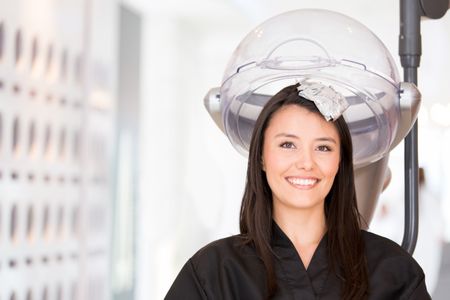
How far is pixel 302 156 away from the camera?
1.26 meters

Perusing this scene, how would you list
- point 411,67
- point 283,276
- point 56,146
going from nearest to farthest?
point 283,276 → point 411,67 → point 56,146

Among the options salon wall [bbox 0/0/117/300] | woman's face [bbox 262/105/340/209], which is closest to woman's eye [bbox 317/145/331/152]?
woman's face [bbox 262/105/340/209]

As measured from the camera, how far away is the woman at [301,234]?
4.07ft

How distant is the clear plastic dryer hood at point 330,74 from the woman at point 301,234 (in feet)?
0.18

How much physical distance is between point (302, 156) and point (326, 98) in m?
0.10

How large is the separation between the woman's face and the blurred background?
151cm

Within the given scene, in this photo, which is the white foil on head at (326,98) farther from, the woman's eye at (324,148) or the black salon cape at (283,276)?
the black salon cape at (283,276)

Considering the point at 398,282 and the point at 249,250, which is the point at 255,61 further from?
the point at 398,282

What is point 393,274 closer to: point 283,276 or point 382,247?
point 382,247

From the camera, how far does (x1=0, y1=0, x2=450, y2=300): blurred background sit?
2.77 metres

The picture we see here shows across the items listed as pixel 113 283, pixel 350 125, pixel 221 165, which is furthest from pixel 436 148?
pixel 350 125

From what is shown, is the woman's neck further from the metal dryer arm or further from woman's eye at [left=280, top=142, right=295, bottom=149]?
the metal dryer arm

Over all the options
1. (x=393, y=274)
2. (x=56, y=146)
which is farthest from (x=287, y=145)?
(x=56, y=146)

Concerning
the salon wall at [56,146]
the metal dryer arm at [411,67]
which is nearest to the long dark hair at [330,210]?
the metal dryer arm at [411,67]
